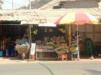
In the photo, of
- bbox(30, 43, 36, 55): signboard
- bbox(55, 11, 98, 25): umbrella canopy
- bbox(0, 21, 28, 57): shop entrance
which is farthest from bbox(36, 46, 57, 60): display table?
bbox(0, 21, 28, 57): shop entrance

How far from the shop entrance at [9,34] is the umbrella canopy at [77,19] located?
4157 millimetres

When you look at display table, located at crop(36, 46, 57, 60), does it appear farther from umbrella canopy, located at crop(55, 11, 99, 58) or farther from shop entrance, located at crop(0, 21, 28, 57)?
shop entrance, located at crop(0, 21, 28, 57)

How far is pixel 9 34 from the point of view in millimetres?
29812

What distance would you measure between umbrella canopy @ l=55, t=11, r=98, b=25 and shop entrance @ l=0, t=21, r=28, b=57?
164 inches

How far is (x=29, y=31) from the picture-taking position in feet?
89.2

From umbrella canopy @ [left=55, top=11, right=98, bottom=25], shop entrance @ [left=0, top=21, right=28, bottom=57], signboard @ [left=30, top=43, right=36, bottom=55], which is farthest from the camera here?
shop entrance @ [left=0, top=21, right=28, bottom=57]

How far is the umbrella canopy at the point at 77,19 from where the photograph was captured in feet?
82.2

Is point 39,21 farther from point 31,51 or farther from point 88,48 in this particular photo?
point 88,48

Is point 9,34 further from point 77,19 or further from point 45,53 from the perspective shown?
point 77,19

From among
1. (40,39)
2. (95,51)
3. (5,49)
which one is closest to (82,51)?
(95,51)

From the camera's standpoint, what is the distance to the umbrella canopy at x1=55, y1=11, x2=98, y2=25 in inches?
986

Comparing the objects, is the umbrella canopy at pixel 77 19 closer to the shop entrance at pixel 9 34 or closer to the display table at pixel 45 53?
the display table at pixel 45 53

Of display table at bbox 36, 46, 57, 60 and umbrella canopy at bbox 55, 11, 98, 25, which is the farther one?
display table at bbox 36, 46, 57, 60

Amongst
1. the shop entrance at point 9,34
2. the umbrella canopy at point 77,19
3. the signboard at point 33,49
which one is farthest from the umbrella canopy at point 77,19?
the shop entrance at point 9,34
